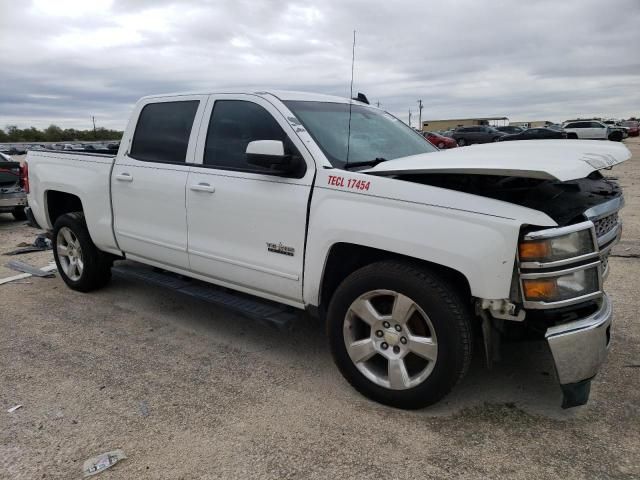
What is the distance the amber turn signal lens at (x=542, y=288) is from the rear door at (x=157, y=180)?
2.54 meters

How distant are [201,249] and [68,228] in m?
2.06

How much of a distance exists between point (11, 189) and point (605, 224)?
394 inches

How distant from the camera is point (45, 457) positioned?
2.73 m

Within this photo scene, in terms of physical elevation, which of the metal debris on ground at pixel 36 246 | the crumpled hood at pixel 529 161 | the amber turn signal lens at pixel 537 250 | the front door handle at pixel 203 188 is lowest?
the metal debris on ground at pixel 36 246

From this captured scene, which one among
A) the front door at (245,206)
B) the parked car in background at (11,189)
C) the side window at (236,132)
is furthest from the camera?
the parked car in background at (11,189)

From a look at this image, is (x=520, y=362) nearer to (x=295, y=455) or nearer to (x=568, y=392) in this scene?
(x=568, y=392)

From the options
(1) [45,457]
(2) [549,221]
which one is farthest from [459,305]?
(1) [45,457]

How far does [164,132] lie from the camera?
4.43 m

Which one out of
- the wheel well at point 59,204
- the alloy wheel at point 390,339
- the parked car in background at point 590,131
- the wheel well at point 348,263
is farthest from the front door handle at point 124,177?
the parked car in background at point 590,131

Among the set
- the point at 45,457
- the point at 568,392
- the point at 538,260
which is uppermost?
the point at 538,260

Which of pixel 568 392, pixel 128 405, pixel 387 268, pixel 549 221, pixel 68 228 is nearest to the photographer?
pixel 549 221

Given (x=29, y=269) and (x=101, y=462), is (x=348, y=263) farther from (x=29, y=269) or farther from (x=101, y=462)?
(x=29, y=269)

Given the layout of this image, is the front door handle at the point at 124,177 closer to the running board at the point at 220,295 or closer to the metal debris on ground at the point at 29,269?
the running board at the point at 220,295

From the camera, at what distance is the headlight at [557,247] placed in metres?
2.59
